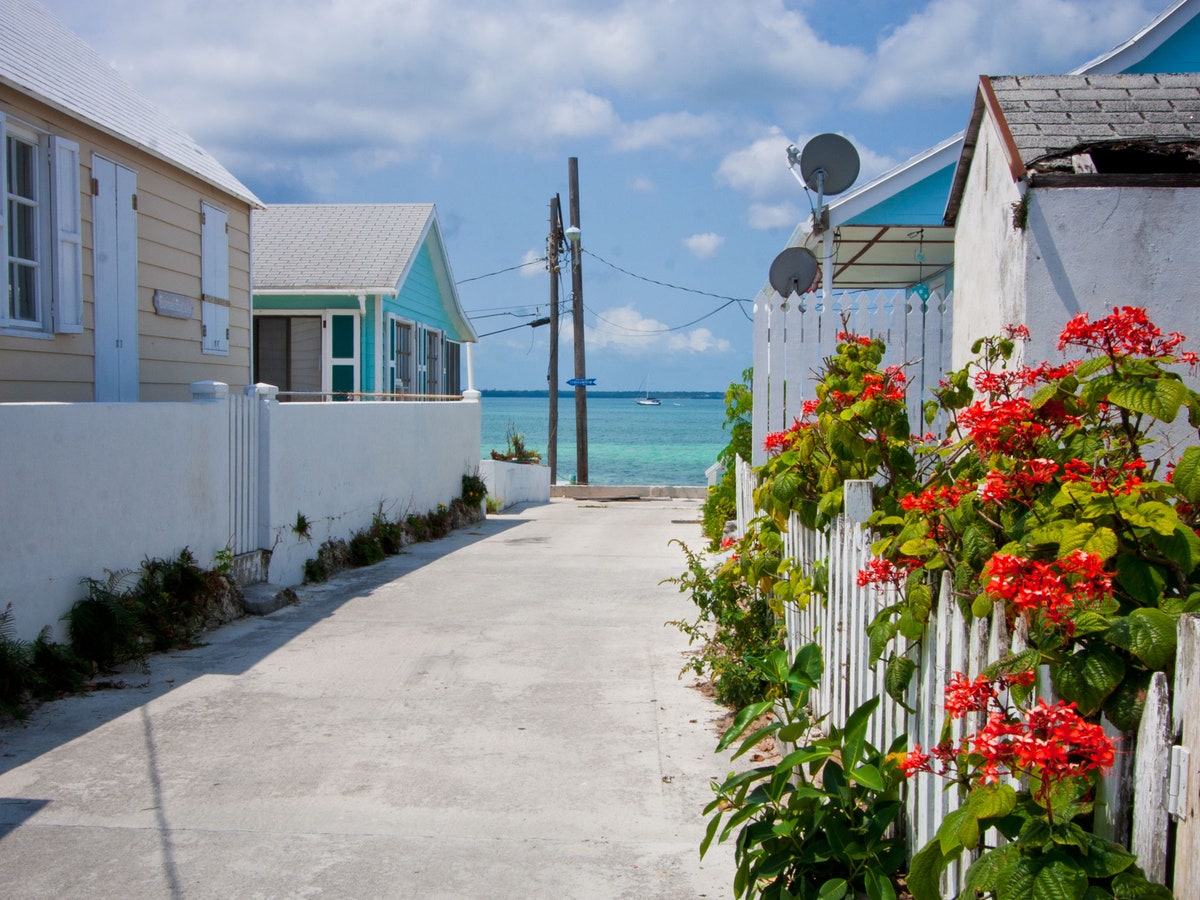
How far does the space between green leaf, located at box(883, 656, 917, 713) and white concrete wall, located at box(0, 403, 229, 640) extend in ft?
17.0

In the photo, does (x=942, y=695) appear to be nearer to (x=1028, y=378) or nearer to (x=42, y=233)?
(x=1028, y=378)

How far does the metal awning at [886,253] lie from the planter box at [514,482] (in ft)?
24.9

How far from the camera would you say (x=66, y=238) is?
913 cm

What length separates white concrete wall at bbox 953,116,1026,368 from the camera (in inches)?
235

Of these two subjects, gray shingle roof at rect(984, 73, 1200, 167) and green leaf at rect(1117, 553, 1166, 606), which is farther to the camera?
gray shingle roof at rect(984, 73, 1200, 167)

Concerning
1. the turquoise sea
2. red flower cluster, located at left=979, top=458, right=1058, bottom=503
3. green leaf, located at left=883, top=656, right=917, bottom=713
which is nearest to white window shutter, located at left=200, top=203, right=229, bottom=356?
green leaf, located at left=883, top=656, right=917, bottom=713

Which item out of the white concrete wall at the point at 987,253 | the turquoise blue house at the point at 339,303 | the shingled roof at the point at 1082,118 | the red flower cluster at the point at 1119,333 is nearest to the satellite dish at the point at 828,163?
the white concrete wall at the point at 987,253

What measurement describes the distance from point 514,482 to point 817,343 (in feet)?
49.4

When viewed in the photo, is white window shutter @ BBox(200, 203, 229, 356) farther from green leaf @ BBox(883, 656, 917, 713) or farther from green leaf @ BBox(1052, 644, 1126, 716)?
Answer: green leaf @ BBox(1052, 644, 1126, 716)

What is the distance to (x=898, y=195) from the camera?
11.9 meters

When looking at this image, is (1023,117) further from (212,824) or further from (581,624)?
(212,824)

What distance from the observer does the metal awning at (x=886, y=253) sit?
12016mm

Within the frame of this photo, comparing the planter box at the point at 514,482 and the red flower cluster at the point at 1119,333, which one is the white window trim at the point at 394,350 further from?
the red flower cluster at the point at 1119,333

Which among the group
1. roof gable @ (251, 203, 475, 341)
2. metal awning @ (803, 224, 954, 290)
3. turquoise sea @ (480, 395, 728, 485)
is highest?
roof gable @ (251, 203, 475, 341)
